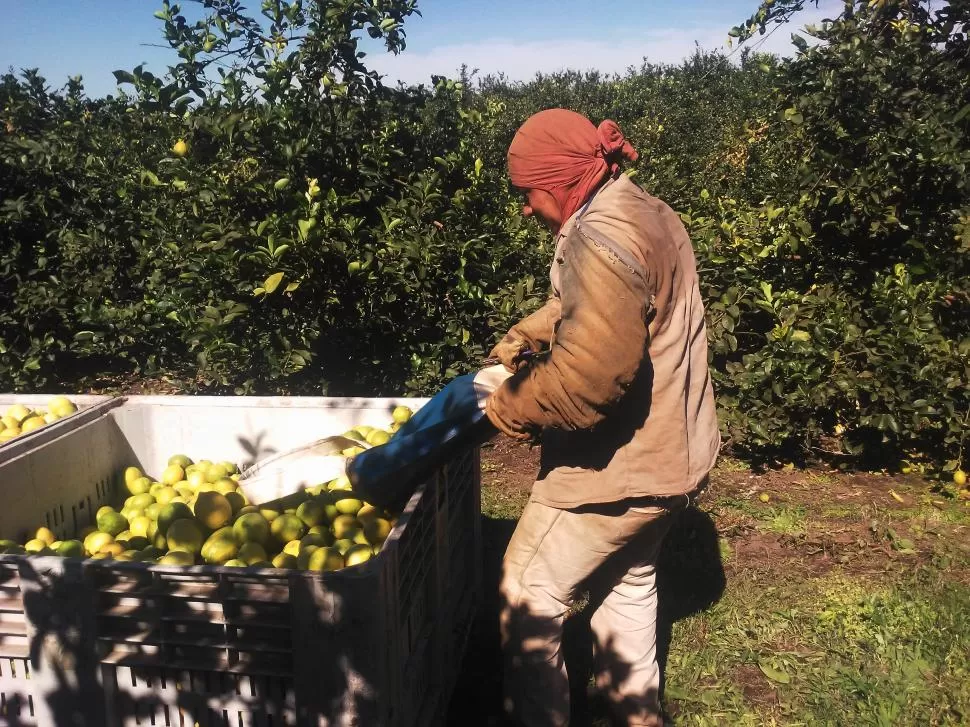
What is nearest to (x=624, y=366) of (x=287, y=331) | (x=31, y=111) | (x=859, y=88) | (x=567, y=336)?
(x=567, y=336)

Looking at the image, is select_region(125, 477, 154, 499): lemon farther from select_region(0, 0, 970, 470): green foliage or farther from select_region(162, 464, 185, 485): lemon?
select_region(0, 0, 970, 470): green foliage

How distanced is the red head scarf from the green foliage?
224cm

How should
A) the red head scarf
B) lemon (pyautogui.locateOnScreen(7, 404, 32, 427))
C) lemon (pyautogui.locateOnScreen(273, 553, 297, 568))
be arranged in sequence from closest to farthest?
the red head scarf, lemon (pyautogui.locateOnScreen(273, 553, 297, 568)), lemon (pyautogui.locateOnScreen(7, 404, 32, 427))

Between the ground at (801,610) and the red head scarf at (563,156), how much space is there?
1863mm

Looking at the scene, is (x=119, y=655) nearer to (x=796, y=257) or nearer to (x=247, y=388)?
(x=247, y=388)

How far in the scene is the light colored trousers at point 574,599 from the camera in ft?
8.04

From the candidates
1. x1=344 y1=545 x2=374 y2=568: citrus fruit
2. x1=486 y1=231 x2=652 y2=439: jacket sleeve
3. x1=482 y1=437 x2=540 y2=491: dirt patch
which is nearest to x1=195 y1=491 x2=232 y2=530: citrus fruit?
x1=344 y1=545 x2=374 y2=568: citrus fruit

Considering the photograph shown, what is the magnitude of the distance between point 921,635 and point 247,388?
11.8 ft

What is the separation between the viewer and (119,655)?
6.66ft

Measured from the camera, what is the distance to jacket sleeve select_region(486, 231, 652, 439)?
199 cm

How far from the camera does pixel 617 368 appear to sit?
200cm

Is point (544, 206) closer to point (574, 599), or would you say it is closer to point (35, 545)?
point (574, 599)

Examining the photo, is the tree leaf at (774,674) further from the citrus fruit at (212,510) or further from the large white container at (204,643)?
the citrus fruit at (212,510)

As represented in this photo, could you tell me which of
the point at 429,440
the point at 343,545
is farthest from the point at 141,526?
the point at 429,440
